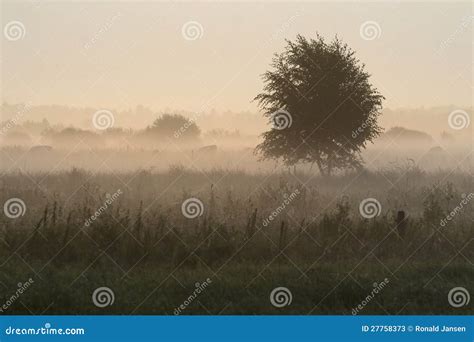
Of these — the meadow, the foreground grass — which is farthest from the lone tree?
the foreground grass

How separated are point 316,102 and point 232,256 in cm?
1384

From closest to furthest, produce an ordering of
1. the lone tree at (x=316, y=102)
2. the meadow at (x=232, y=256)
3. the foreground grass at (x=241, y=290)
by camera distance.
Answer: the foreground grass at (x=241, y=290) < the meadow at (x=232, y=256) < the lone tree at (x=316, y=102)

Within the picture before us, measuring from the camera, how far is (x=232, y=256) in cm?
1234

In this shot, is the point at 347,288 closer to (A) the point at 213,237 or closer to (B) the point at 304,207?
(A) the point at 213,237

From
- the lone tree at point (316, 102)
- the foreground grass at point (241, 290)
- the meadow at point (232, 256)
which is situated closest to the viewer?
the foreground grass at point (241, 290)

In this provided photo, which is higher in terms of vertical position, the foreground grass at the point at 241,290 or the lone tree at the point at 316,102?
the lone tree at the point at 316,102

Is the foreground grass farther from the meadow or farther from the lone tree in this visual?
the lone tree

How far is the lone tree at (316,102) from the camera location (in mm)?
25188

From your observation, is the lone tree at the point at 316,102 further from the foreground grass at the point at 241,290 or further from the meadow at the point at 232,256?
the foreground grass at the point at 241,290

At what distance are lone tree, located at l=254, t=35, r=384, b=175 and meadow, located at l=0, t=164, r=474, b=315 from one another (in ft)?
29.8

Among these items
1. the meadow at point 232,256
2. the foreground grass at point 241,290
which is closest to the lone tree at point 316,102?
the meadow at point 232,256

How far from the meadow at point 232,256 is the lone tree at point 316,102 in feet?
29.8

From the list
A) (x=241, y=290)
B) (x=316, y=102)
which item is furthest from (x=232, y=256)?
(x=316, y=102)

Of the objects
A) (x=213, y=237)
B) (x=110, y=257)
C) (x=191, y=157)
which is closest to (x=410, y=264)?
(x=213, y=237)
